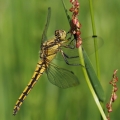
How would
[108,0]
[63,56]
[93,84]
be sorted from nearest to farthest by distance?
[93,84], [63,56], [108,0]

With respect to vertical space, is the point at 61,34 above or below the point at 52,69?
above

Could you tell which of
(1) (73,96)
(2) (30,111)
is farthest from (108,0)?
(2) (30,111)

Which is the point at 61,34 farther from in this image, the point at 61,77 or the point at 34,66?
the point at 34,66

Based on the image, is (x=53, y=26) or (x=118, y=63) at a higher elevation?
(x=53, y=26)

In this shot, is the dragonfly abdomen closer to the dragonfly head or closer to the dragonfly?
the dragonfly

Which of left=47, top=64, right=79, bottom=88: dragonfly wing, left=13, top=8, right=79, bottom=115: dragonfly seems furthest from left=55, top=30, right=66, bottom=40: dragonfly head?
left=47, top=64, right=79, bottom=88: dragonfly wing

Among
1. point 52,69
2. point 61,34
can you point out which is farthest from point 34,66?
point 61,34

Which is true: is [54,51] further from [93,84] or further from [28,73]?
[93,84]
